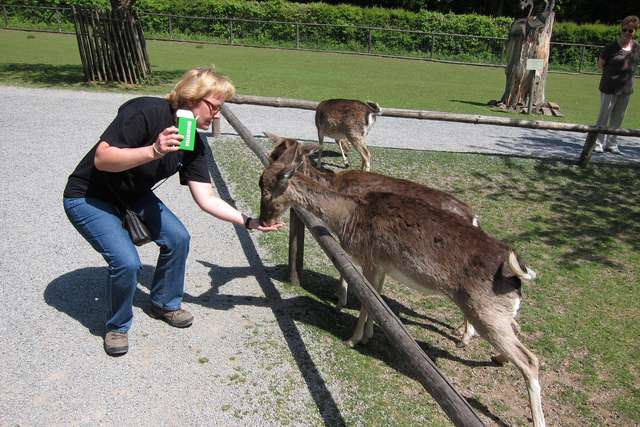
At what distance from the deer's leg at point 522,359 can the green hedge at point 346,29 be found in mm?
30759

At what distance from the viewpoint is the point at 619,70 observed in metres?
10.6

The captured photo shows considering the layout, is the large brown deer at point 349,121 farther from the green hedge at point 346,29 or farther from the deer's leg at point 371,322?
the green hedge at point 346,29

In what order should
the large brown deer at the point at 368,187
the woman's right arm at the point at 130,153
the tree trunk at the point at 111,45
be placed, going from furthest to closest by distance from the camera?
1. the tree trunk at the point at 111,45
2. the large brown deer at the point at 368,187
3. the woman's right arm at the point at 130,153

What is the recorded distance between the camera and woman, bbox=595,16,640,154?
10609 millimetres

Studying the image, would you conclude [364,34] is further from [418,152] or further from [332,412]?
[332,412]

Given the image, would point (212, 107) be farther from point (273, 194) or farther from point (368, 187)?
point (368, 187)

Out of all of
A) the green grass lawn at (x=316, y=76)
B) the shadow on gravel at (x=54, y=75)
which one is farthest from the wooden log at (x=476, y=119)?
the shadow on gravel at (x=54, y=75)

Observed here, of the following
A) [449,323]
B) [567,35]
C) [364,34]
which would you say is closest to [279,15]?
[364,34]

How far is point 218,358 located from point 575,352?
297cm

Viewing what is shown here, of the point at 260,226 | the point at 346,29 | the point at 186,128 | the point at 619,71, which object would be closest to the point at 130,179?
the point at 186,128

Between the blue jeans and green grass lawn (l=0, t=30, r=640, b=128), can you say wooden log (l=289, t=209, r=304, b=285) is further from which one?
green grass lawn (l=0, t=30, r=640, b=128)

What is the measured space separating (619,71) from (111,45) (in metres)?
12.5

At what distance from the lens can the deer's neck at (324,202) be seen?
14.6ft

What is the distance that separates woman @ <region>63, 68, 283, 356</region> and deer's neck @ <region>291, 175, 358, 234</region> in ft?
2.99
